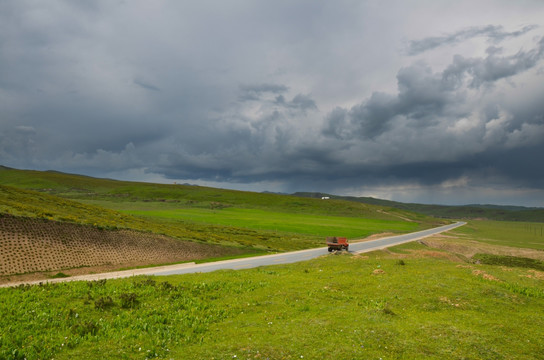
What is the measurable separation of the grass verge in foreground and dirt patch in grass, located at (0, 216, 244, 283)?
17.0 m

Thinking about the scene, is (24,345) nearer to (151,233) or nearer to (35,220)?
(35,220)

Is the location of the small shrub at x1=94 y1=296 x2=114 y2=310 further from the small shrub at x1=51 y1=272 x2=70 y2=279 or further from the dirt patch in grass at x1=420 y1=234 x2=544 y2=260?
the dirt patch in grass at x1=420 y1=234 x2=544 y2=260

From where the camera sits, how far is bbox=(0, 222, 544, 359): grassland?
1201 cm

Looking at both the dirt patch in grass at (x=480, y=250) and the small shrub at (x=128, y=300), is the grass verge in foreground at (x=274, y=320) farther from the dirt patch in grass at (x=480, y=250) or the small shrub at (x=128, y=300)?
the dirt patch in grass at (x=480, y=250)

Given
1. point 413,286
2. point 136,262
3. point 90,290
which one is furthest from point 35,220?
point 413,286

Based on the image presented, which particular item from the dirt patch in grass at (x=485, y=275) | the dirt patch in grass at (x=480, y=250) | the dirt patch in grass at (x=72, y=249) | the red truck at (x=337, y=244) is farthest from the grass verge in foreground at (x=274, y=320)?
the dirt patch in grass at (x=480, y=250)

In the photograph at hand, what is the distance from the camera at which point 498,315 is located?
16766mm

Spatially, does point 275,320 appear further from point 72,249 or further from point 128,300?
point 72,249

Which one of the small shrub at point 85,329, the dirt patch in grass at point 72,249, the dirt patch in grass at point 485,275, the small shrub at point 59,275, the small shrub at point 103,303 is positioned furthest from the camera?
the dirt patch in grass at point 72,249

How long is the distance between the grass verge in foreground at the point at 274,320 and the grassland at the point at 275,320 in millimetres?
49

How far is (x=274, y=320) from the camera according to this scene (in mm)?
15391

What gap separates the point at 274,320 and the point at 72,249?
34.1m

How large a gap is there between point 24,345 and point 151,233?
43.0m

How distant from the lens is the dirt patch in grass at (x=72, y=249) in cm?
3241
